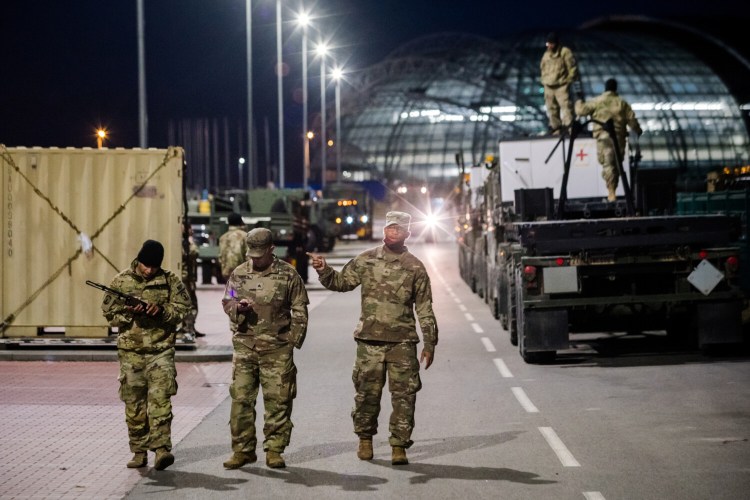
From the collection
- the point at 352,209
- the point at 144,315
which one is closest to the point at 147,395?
the point at 144,315

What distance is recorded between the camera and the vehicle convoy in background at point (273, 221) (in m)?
37.0

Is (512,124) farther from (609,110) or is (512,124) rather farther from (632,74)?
(609,110)

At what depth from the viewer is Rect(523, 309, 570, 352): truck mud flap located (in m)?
16.1

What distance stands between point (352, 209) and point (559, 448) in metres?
72.2

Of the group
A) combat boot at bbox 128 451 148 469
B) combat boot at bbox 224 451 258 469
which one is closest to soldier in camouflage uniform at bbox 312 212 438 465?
combat boot at bbox 224 451 258 469

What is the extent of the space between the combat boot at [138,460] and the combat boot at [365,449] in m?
1.59

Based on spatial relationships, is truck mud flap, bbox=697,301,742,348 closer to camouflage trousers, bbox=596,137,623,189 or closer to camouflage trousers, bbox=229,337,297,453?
camouflage trousers, bbox=596,137,623,189

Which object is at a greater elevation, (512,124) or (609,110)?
(512,124)

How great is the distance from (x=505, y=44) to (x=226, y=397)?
138 meters

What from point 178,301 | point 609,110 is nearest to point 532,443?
point 178,301

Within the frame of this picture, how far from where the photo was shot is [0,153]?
18.2 metres

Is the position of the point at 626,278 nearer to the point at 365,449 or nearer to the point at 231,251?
the point at 231,251

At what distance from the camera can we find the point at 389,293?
33.3 feet

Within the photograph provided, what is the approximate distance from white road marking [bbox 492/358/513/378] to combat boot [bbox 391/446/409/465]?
584 centimetres
